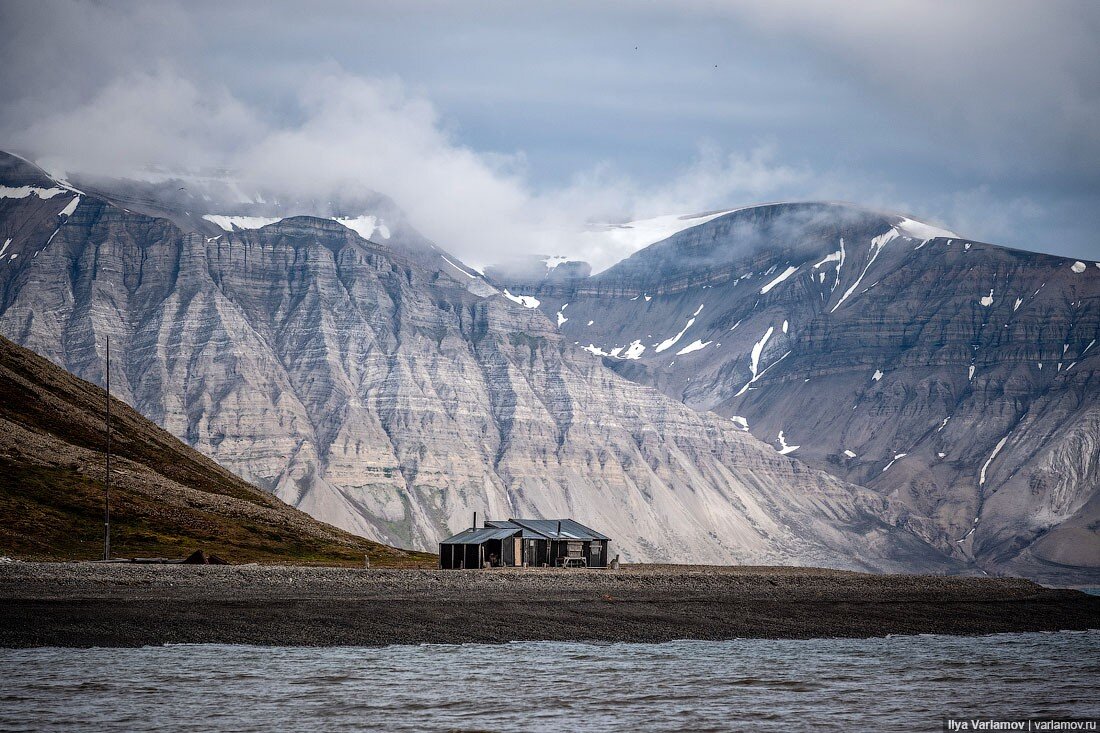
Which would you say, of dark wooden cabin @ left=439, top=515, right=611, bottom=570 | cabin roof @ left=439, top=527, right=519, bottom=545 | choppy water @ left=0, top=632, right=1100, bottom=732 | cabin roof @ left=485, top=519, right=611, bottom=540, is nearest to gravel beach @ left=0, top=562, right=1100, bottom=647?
choppy water @ left=0, top=632, right=1100, bottom=732

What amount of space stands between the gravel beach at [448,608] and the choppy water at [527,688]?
350 centimetres

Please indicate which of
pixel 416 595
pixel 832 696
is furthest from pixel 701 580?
pixel 832 696

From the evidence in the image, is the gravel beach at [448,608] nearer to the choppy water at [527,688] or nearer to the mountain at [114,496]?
the choppy water at [527,688]

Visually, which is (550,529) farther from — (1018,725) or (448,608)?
(1018,725)

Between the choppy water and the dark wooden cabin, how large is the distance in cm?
4077

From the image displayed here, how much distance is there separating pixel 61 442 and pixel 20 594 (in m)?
48.5

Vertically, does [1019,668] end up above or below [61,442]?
below

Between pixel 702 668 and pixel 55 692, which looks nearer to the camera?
Result: pixel 55 692

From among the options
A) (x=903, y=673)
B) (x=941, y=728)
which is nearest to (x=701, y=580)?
(x=903, y=673)

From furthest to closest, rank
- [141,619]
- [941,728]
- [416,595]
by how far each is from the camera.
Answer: [416,595], [141,619], [941,728]

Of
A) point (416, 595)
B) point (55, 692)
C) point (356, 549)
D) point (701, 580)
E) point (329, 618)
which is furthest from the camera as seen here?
point (356, 549)

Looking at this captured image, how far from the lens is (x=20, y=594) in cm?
5925

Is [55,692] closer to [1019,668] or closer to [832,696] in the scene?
[832,696]

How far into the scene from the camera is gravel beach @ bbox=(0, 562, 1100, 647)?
5253 cm
